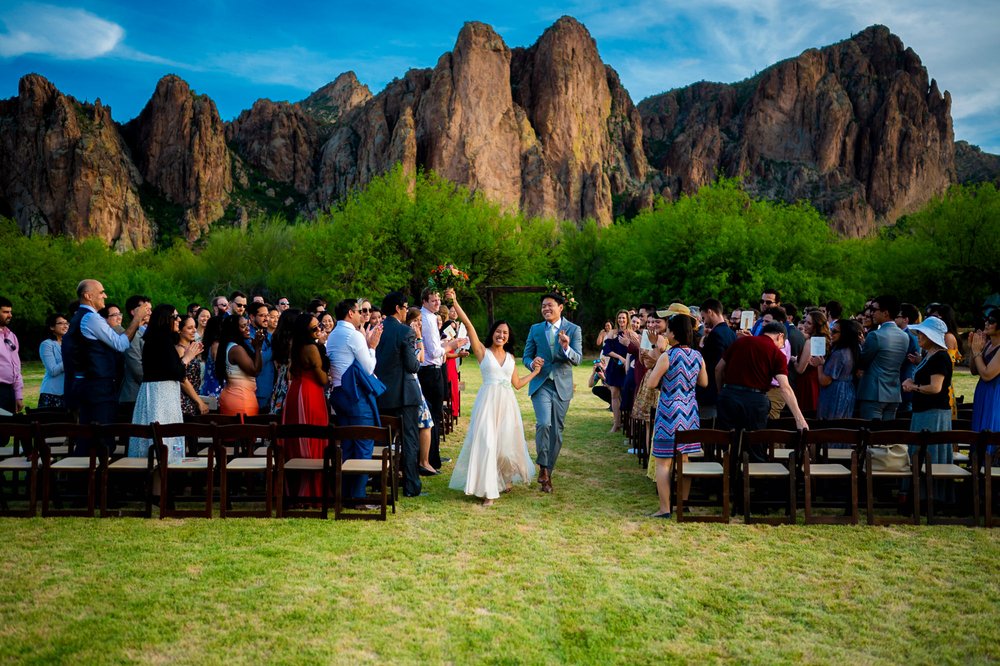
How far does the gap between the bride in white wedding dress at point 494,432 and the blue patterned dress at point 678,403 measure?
154 centimetres

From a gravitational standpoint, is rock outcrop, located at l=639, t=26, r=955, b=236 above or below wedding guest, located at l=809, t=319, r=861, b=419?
above

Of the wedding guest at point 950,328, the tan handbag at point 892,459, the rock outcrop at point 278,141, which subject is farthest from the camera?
the rock outcrop at point 278,141

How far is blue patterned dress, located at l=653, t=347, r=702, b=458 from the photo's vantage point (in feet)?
24.3

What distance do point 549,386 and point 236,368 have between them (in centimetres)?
366

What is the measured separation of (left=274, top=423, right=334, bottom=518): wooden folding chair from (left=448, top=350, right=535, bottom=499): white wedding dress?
1571 millimetres

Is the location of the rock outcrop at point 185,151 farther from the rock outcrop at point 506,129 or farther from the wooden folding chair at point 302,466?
the wooden folding chair at point 302,466

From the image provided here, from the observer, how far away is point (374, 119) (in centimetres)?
11681

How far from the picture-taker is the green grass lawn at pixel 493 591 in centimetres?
440

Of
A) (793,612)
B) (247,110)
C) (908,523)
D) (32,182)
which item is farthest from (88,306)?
(247,110)

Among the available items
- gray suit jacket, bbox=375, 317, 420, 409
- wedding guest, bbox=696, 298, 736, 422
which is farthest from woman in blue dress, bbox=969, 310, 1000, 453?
gray suit jacket, bbox=375, 317, 420, 409

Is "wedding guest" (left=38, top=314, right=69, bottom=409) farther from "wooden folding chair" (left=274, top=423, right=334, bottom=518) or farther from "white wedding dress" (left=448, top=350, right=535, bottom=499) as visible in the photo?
"white wedding dress" (left=448, top=350, right=535, bottom=499)

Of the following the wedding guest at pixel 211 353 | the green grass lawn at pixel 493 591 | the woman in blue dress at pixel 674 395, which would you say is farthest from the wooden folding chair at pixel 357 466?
the woman in blue dress at pixel 674 395

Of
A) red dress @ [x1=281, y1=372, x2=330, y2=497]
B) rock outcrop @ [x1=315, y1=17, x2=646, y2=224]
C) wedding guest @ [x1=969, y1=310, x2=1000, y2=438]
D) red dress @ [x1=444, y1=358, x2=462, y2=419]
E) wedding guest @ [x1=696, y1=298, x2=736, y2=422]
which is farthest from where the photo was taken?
rock outcrop @ [x1=315, y1=17, x2=646, y2=224]

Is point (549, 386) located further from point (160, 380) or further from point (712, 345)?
point (160, 380)
